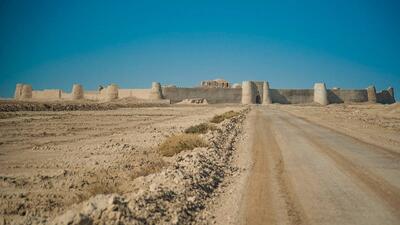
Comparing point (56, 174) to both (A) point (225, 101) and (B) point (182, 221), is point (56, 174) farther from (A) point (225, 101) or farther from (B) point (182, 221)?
(A) point (225, 101)

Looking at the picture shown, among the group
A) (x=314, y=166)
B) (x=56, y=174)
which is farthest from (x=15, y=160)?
(x=314, y=166)

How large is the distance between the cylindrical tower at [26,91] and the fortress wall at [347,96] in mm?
62413

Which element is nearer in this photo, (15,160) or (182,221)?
(182,221)

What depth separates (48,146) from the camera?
1337cm

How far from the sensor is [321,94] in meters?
81.8

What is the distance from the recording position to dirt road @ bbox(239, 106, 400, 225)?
6023 mm

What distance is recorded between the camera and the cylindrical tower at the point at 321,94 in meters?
81.5

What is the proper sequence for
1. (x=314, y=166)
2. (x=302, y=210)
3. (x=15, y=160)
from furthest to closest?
(x=15, y=160), (x=314, y=166), (x=302, y=210)

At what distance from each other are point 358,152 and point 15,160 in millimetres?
9534

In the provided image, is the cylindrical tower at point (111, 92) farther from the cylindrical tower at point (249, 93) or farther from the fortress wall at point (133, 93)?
the cylindrical tower at point (249, 93)

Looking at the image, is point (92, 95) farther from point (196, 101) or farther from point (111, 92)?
point (196, 101)

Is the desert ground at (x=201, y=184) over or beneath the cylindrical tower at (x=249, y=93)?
beneath

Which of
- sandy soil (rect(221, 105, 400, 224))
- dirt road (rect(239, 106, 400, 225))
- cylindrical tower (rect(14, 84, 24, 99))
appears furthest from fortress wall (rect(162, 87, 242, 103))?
dirt road (rect(239, 106, 400, 225))

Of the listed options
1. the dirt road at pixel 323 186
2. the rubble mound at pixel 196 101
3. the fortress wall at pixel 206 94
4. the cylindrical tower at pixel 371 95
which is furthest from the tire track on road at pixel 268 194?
the cylindrical tower at pixel 371 95
